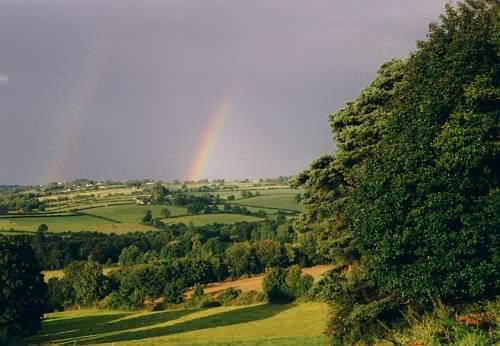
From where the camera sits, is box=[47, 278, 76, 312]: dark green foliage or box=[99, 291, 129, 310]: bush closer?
box=[99, 291, 129, 310]: bush

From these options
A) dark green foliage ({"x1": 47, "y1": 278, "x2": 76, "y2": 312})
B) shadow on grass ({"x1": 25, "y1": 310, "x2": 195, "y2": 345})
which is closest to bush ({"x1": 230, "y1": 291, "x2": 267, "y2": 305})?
shadow on grass ({"x1": 25, "y1": 310, "x2": 195, "y2": 345})

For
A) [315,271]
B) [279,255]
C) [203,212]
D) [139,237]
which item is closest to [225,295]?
[315,271]

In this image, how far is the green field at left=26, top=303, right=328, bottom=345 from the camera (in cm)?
4947

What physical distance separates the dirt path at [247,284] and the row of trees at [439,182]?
6118 centimetres

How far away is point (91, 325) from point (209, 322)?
48.6 ft

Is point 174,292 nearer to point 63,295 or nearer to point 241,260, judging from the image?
point 63,295

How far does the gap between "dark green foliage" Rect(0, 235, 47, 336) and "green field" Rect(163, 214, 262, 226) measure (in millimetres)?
113040

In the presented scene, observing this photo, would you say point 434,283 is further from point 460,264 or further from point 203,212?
point 203,212

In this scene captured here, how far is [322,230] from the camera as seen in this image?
36.2 metres

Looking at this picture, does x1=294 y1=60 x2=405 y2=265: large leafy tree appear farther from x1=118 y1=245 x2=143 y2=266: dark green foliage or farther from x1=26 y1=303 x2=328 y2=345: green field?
x1=118 y1=245 x2=143 y2=266: dark green foliage

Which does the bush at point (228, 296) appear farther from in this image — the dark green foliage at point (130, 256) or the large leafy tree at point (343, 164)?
the large leafy tree at point (343, 164)

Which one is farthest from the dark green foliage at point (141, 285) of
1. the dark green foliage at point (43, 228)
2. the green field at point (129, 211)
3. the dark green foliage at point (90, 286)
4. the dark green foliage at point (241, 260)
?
the green field at point (129, 211)

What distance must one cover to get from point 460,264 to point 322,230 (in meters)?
15.5

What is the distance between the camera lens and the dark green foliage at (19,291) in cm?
5062
